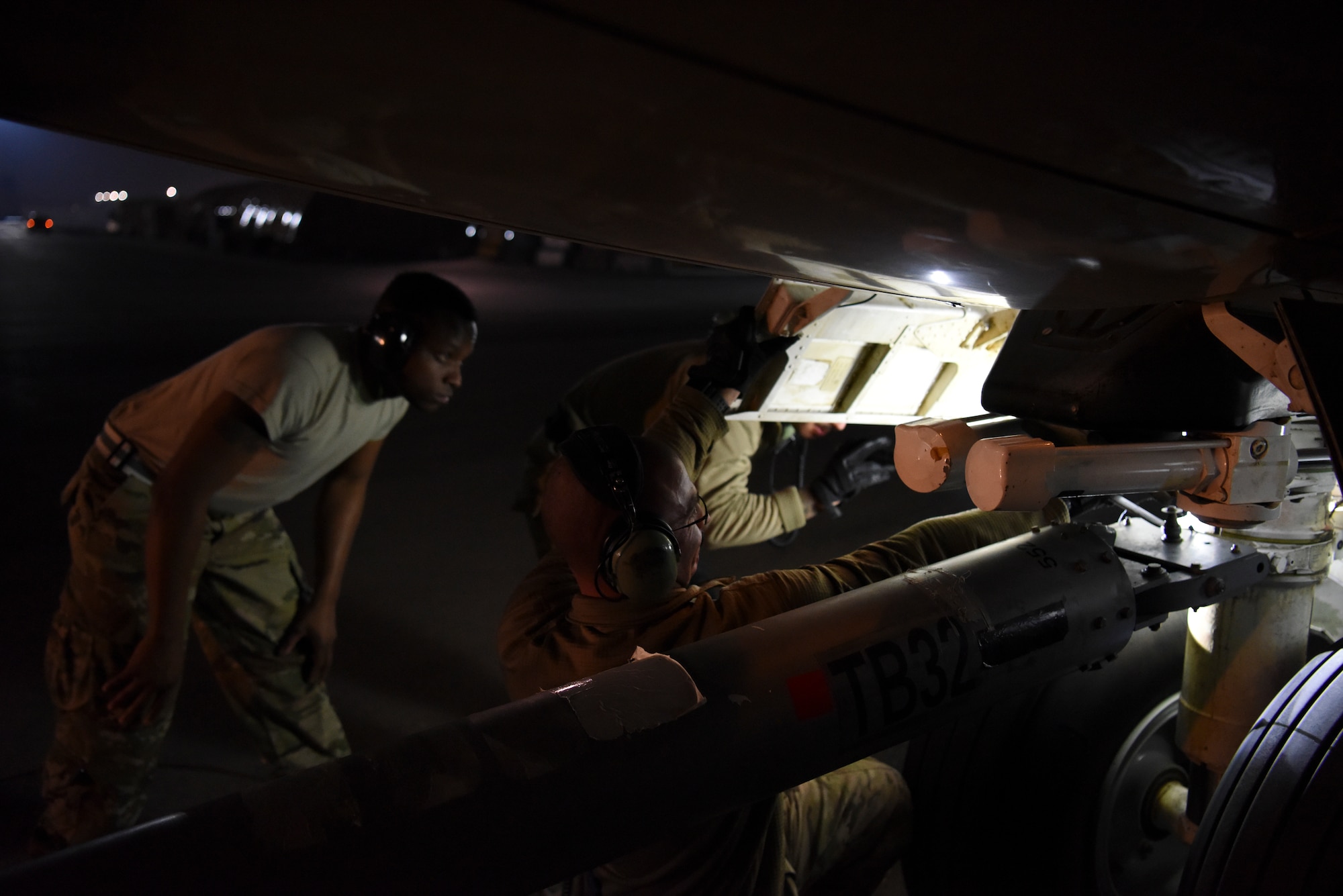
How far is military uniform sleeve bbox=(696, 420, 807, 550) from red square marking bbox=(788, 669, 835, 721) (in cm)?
143

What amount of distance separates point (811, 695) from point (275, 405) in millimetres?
1461

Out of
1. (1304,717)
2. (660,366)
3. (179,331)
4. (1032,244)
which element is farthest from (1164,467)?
(179,331)

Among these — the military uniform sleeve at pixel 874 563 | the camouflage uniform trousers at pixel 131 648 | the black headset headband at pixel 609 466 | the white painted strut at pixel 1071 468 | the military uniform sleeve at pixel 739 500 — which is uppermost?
the white painted strut at pixel 1071 468

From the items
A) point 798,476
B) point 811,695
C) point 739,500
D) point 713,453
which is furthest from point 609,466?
point 798,476

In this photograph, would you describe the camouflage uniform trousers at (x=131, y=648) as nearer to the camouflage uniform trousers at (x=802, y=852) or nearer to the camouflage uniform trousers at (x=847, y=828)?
the camouflage uniform trousers at (x=802, y=852)

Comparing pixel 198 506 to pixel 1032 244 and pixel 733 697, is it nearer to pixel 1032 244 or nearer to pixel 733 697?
pixel 733 697

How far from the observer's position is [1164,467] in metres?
1.44

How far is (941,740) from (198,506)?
67.4 inches

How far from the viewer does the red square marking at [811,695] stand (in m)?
1.15

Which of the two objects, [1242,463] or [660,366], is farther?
[660,366]

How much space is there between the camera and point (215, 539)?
229 centimetres

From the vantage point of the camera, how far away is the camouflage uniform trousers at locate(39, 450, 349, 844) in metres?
2.08

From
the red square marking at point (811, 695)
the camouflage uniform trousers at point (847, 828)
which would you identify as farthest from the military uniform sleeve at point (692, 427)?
the red square marking at point (811, 695)

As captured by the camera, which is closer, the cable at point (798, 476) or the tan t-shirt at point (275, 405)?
the tan t-shirt at point (275, 405)
